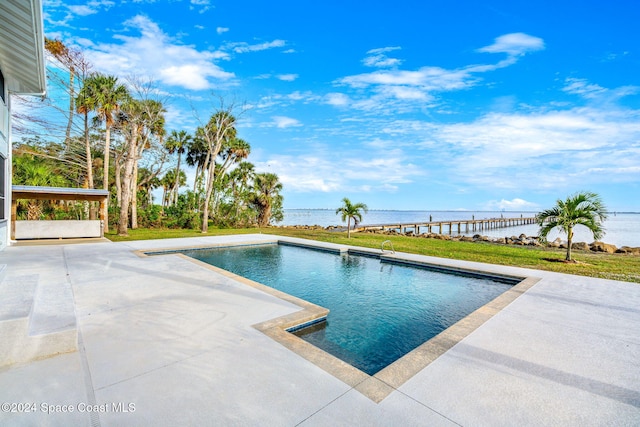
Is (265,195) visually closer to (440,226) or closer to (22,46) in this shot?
(22,46)

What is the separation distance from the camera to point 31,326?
3.32 m

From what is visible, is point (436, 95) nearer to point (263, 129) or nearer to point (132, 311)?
point (263, 129)

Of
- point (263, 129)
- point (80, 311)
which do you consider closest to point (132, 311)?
point (80, 311)

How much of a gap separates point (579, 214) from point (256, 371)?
10936 mm

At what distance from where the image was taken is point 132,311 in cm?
437

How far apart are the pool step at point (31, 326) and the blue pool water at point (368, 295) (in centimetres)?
272

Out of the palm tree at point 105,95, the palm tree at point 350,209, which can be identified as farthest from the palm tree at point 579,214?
the palm tree at point 105,95

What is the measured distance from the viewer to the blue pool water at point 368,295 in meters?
4.17

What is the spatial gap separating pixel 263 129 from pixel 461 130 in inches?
679

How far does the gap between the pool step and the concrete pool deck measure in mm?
13

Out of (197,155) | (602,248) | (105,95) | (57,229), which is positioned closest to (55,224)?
(57,229)

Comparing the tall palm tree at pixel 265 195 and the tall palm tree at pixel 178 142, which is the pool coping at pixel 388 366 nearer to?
the tall palm tree at pixel 265 195

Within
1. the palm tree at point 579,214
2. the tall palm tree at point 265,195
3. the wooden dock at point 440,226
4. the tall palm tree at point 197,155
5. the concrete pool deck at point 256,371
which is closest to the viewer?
the concrete pool deck at point 256,371

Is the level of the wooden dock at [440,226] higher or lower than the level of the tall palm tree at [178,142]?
lower
